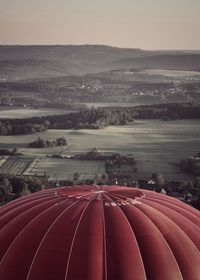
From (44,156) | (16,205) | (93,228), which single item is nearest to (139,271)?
(93,228)

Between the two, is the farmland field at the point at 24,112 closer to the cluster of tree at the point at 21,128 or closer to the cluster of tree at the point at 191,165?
the cluster of tree at the point at 21,128

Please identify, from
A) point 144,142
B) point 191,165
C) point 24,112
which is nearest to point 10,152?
point 144,142

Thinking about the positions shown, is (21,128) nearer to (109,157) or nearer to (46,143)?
(46,143)

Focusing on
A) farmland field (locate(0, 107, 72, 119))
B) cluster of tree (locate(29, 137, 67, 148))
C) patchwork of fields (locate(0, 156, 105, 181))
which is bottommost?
patchwork of fields (locate(0, 156, 105, 181))

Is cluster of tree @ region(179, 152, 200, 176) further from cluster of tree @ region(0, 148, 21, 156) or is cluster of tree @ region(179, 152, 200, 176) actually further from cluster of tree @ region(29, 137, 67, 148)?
cluster of tree @ region(0, 148, 21, 156)

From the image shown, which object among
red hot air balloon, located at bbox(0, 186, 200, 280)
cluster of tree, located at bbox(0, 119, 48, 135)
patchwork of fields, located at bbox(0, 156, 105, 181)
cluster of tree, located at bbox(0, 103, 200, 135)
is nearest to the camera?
red hot air balloon, located at bbox(0, 186, 200, 280)

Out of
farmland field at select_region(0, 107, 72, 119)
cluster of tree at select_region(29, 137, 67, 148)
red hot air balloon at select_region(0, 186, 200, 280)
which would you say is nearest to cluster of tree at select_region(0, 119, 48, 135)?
cluster of tree at select_region(29, 137, 67, 148)

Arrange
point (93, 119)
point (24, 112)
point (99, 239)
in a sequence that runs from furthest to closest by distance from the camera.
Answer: point (24, 112)
point (93, 119)
point (99, 239)
